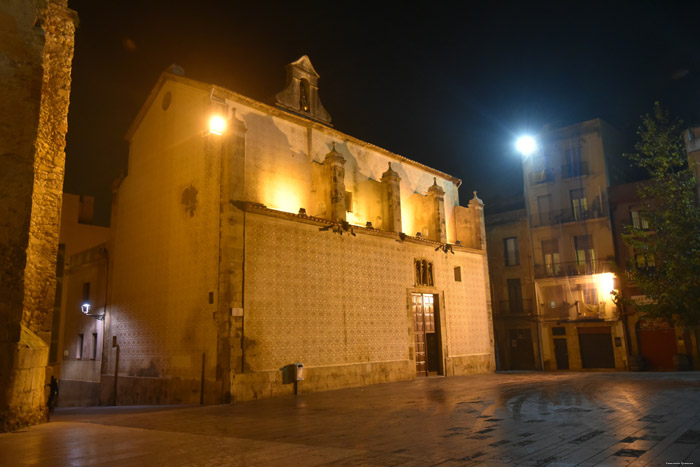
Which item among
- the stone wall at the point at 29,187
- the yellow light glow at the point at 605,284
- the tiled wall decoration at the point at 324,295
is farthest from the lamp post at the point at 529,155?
the stone wall at the point at 29,187

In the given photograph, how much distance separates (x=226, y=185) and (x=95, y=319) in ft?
41.4

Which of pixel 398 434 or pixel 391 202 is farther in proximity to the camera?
pixel 391 202

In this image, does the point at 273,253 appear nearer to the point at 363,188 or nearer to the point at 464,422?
the point at 363,188

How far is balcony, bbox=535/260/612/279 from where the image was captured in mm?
32312

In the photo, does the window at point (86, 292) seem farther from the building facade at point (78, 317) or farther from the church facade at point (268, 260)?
the church facade at point (268, 260)

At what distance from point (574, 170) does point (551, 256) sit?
620cm

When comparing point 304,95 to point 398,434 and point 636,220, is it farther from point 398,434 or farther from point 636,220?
point 636,220

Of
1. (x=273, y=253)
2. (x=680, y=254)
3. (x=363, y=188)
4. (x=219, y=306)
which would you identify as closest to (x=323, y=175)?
(x=363, y=188)

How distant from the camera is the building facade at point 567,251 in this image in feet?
106

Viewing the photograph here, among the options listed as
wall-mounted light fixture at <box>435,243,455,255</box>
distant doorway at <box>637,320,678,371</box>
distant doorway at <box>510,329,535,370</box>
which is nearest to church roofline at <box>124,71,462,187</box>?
wall-mounted light fixture at <box>435,243,455,255</box>

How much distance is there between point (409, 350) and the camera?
2348cm

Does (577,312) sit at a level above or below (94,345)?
above

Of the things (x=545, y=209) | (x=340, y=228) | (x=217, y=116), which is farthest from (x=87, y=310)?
(x=545, y=209)

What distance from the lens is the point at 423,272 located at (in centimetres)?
2548
